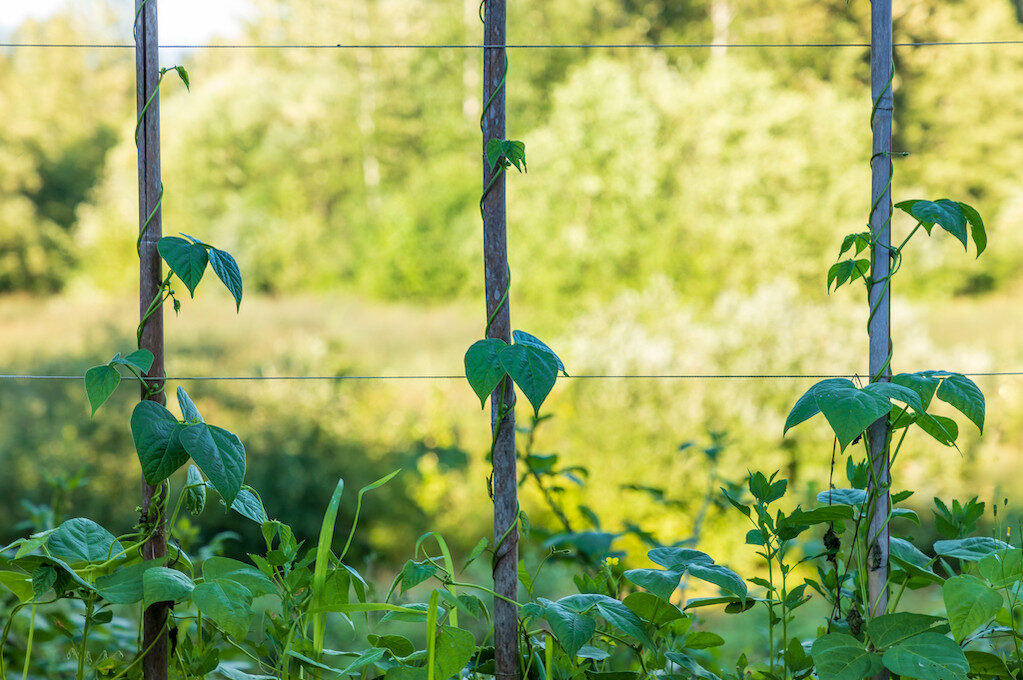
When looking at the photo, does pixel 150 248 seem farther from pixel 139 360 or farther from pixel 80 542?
pixel 80 542

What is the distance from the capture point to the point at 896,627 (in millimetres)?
753

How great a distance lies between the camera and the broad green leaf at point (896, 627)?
2.45 feet

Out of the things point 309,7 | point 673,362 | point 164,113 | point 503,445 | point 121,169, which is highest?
point 309,7

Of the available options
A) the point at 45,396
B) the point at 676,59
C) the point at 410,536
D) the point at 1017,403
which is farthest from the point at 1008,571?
the point at 676,59

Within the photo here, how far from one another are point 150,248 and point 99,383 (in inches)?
6.5

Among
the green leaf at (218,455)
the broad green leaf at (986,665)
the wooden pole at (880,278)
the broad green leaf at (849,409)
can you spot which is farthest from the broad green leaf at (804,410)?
the green leaf at (218,455)

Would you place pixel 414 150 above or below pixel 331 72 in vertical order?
below

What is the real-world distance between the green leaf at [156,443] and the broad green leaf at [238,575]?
101 mm

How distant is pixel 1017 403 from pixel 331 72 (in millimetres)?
4247

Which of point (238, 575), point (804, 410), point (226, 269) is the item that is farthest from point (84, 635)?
point (804, 410)

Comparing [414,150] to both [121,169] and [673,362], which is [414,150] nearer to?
[121,169]

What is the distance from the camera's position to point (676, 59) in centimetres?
451

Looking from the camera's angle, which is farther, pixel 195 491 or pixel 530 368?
pixel 195 491

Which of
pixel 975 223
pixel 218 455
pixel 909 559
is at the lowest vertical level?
pixel 909 559
